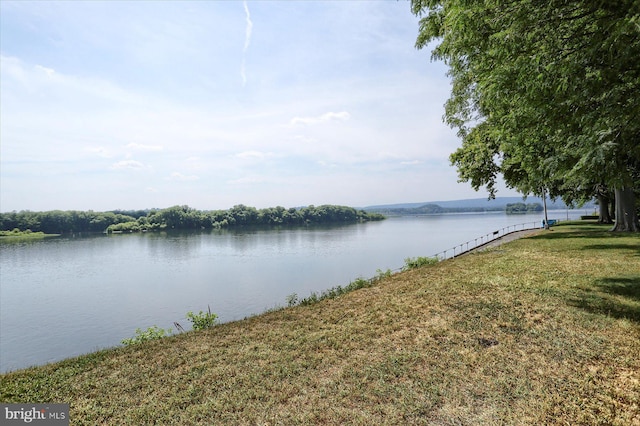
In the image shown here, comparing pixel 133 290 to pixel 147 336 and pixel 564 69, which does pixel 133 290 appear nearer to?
pixel 147 336

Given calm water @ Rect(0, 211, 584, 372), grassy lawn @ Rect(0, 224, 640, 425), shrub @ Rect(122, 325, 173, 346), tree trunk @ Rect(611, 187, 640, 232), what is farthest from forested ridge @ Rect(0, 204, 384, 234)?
grassy lawn @ Rect(0, 224, 640, 425)

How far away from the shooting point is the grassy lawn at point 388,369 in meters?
4.69

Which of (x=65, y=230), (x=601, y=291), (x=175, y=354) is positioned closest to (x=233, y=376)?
(x=175, y=354)

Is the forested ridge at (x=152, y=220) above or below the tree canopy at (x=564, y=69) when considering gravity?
below

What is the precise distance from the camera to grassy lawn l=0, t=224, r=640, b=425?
4.69 meters

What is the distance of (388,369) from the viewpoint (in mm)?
5895

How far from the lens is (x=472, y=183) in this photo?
25.7m

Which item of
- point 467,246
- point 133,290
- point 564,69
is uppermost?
point 564,69

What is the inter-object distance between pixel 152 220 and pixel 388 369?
479 feet

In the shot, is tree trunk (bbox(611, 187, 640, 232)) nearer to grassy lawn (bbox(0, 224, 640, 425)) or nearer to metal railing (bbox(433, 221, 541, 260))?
metal railing (bbox(433, 221, 541, 260))

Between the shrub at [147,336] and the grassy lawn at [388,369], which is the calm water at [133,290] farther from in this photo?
the grassy lawn at [388,369]

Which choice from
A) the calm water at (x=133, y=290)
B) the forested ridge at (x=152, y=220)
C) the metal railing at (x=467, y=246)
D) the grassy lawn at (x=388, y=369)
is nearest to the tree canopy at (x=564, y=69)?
the grassy lawn at (x=388, y=369)

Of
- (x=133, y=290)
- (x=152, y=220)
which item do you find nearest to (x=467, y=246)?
(x=133, y=290)

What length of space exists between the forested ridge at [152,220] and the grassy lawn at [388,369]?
130274 mm
